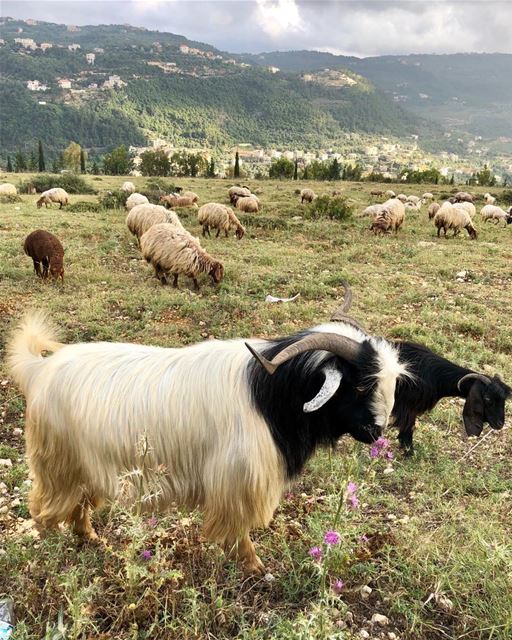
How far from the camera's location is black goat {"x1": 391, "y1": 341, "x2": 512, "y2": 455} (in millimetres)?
4281

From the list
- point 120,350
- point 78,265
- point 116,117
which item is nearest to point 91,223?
point 78,265

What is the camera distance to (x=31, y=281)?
393 inches

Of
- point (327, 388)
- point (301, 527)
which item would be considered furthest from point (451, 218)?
point (327, 388)

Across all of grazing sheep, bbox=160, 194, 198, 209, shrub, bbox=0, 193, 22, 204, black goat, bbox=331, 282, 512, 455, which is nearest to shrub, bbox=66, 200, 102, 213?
grazing sheep, bbox=160, 194, 198, 209

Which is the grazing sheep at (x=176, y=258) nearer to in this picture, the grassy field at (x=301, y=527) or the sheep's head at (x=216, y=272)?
the sheep's head at (x=216, y=272)

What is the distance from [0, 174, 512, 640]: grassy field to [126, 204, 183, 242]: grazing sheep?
11.6ft

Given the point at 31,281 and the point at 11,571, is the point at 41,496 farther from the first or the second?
the point at 31,281

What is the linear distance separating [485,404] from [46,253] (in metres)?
9.05

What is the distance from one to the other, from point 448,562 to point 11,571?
287 cm

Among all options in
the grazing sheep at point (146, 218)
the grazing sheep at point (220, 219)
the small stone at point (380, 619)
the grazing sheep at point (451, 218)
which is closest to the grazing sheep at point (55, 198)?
the grazing sheep at point (220, 219)

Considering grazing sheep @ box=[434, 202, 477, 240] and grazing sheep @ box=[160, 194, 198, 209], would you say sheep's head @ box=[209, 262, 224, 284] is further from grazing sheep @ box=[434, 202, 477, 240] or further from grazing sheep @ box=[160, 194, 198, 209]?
grazing sheep @ box=[160, 194, 198, 209]

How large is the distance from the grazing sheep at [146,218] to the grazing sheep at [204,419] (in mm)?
11577

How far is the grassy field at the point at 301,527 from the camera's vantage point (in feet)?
8.25

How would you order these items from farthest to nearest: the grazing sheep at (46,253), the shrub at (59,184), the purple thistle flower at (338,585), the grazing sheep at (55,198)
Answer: the shrub at (59,184), the grazing sheep at (55,198), the grazing sheep at (46,253), the purple thistle flower at (338,585)
